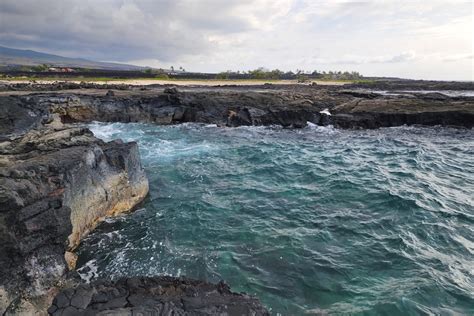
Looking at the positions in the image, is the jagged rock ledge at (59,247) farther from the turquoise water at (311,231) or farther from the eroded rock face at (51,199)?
the turquoise water at (311,231)

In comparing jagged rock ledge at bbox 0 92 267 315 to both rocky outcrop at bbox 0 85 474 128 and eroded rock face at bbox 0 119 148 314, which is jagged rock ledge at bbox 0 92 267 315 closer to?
eroded rock face at bbox 0 119 148 314

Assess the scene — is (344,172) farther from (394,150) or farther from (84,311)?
(84,311)

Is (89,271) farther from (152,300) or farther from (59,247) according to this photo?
(152,300)

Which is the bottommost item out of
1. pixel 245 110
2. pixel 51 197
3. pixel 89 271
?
pixel 89 271

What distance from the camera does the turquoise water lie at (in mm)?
7645

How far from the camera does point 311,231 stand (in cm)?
1029

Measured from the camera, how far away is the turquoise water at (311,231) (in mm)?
7645

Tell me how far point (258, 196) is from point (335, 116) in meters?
18.4

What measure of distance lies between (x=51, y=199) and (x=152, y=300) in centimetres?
346

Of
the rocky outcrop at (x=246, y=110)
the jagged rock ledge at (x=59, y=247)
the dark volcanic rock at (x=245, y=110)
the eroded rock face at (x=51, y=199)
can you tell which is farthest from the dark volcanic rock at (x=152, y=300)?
the rocky outcrop at (x=246, y=110)

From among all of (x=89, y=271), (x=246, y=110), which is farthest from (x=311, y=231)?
(x=246, y=110)

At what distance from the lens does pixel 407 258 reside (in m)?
8.84

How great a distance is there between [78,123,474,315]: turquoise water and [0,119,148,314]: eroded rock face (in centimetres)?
88

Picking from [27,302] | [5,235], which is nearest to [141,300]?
[27,302]
